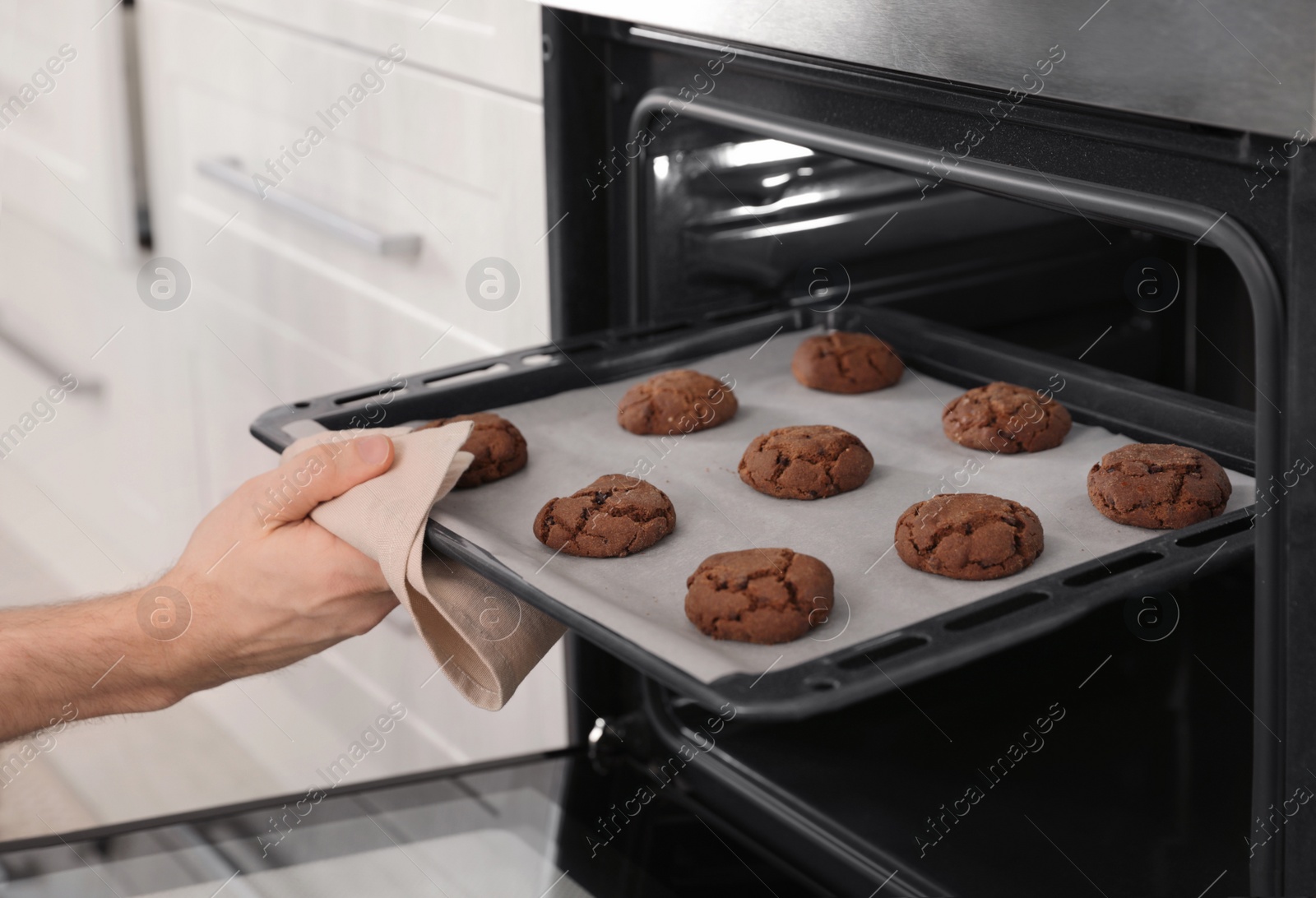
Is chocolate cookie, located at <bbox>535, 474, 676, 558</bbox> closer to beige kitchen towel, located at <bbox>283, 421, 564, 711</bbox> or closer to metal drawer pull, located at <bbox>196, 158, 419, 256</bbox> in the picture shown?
beige kitchen towel, located at <bbox>283, 421, 564, 711</bbox>

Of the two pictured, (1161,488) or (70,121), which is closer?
(1161,488)

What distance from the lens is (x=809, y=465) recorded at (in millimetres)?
826

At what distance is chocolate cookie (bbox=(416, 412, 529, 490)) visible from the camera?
2.76 ft

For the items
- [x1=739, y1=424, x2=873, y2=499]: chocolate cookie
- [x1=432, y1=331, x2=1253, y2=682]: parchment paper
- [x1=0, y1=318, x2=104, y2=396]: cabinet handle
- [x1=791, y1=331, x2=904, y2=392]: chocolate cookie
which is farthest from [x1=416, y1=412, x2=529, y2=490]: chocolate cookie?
[x1=0, y1=318, x2=104, y2=396]: cabinet handle

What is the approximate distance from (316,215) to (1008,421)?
86cm

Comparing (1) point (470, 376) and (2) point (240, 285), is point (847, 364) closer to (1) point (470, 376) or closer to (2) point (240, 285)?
(1) point (470, 376)

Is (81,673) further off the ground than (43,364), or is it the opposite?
(43,364)

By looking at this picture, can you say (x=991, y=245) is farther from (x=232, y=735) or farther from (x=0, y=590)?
(x=0, y=590)

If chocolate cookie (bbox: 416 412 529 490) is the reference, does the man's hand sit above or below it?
below

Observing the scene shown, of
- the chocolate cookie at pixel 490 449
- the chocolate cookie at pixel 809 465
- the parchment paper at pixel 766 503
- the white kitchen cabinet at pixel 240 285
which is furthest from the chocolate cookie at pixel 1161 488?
the white kitchen cabinet at pixel 240 285

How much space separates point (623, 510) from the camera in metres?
0.76

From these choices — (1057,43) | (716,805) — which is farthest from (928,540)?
(716,805)

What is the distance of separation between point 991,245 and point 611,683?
1.74 ft

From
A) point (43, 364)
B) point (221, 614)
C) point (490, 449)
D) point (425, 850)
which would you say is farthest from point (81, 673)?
point (43, 364)
